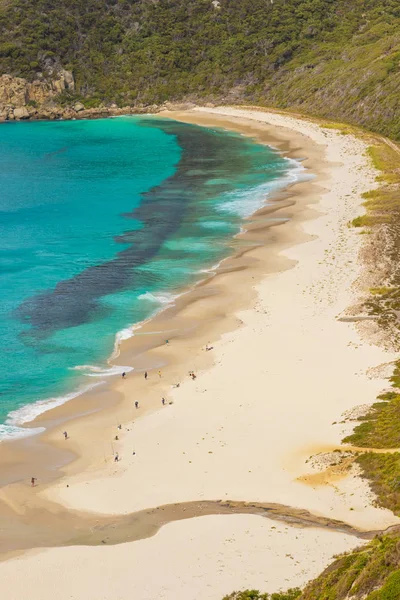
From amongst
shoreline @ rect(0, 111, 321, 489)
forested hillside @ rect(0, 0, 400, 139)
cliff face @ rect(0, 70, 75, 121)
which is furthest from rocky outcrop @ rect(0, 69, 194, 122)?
shoreline @ rect(0, 111, 321, 489)

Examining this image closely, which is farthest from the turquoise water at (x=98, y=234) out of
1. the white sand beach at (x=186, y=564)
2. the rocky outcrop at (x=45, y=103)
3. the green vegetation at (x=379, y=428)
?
the rocky outcrop at (x=45, y=103)

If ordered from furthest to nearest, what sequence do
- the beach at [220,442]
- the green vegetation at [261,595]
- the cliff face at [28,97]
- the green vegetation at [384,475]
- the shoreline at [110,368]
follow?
1. the cliff face at [28,97]
2. the shoreline at [110,368]
3. the green vegetation at [384,475]
4. the beach at [220,442]
5. the green vegetation at [261,595]

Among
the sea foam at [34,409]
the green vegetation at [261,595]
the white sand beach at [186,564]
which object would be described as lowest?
the sea foam at [34,409]

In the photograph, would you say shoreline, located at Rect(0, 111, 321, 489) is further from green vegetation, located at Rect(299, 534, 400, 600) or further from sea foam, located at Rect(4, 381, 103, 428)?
green vegetation, located at Rect(299, 534, 400, 600)

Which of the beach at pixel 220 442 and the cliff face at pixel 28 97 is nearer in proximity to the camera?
the beach at pixel 220 442

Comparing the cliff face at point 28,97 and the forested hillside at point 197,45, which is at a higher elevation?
the forested hillside at point 197,45

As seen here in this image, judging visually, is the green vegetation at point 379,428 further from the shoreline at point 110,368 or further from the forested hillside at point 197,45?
the forested hillside at point 197,45

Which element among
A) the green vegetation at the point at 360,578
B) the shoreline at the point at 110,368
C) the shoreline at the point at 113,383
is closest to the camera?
the green vegetation at the point at 360,578
